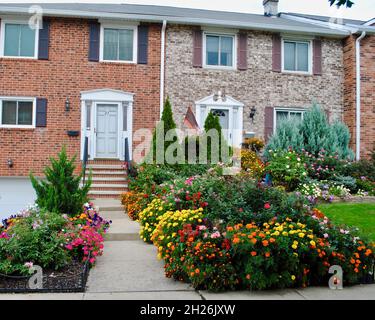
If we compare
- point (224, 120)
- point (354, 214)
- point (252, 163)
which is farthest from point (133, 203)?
point (224, 120)

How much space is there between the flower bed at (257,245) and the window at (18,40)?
10.4 m

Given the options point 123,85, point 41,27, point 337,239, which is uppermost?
point 41,27

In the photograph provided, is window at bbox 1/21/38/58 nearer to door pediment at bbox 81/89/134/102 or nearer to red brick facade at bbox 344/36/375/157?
door pediment at bbox 81/89/134/102

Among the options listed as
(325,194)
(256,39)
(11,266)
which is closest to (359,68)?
(256,39)

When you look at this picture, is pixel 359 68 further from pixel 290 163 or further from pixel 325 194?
pixel 325 194

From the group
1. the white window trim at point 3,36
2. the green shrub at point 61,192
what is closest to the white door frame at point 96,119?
the white window trim at point 3,36

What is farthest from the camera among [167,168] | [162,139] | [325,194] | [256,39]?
[256,39]

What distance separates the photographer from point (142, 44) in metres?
14.7

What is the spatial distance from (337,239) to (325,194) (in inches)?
219

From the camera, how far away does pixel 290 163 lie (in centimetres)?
1197

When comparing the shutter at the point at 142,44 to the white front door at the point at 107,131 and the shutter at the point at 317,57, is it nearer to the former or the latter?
the white front door at the point at 107,131

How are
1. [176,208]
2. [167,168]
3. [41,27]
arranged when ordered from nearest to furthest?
[176,208] < [167,168] < [41,27]

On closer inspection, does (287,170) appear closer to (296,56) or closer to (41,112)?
(296,56)

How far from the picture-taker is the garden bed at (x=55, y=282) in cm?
475
